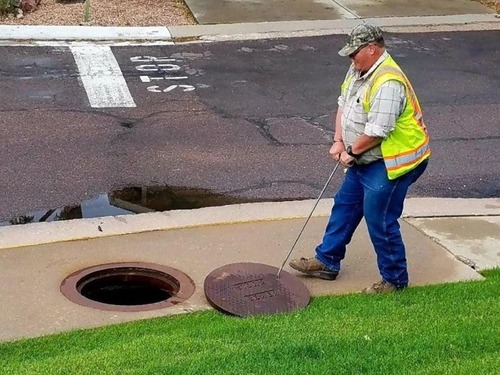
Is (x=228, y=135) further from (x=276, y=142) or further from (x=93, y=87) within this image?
(x=93, y=87)

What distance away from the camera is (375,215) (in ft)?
18.9

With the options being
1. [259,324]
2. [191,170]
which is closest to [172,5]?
[191,170]

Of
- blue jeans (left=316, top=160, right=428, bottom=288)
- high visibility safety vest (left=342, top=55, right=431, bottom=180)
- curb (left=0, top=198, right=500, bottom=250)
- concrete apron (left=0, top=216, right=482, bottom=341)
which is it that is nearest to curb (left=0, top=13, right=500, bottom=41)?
curb (left=0, top=198, right=500, bottom=250)

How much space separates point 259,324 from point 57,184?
3458 mm

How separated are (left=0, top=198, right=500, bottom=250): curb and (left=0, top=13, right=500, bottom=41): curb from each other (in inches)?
279

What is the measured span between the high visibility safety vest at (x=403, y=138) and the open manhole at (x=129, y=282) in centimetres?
161

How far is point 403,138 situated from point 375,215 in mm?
547

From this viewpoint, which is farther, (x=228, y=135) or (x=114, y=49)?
(x=114, y=49)

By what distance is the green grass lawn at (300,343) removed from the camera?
14.8 feet

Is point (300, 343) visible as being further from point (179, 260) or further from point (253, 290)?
point (179, 260)

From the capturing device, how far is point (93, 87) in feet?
36.6

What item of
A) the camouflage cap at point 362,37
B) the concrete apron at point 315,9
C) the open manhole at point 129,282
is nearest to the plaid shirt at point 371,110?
the camouflage cap at point 362,37

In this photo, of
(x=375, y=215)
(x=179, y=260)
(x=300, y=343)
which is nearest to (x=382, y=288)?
(x=375, y=215)

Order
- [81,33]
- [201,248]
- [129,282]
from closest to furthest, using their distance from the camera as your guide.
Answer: [129,282], [201,248], [81,33]
